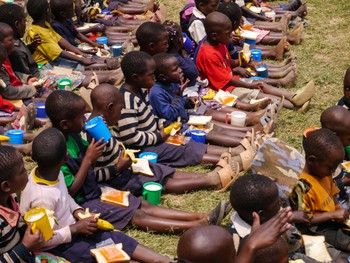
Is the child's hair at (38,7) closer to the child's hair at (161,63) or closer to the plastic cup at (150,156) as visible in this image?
the child's hair at (161,63)

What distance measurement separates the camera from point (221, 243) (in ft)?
9.28

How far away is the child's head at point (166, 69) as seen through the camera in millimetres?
5480

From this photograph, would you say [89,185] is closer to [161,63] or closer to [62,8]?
[161,63]

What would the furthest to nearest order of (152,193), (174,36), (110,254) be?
(174,36) → (152,193) → (110,254)

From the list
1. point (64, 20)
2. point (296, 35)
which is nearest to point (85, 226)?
point (64, 20)

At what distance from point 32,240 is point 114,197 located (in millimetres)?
1069

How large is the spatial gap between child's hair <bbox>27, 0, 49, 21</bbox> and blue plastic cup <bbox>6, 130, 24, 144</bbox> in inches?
73.9

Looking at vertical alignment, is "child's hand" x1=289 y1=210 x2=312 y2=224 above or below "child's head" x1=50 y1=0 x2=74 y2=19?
above

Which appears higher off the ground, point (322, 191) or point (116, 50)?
point (322, 191)

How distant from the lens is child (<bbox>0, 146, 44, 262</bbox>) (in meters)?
3.31

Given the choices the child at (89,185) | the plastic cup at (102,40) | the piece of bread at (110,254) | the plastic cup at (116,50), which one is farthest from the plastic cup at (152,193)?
the plastic cup at (102,40)

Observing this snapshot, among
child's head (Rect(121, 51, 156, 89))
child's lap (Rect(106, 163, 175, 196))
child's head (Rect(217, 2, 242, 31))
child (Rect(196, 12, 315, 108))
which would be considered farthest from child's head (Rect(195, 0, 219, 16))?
child's lap (Rect(106, 163, 175, 196))

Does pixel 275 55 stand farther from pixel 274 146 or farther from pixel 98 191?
pixel 98 191

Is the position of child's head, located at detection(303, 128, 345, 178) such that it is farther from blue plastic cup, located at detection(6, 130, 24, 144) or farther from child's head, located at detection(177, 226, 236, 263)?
blue plastic cup, located at detection(6, 130, 24, 144)
